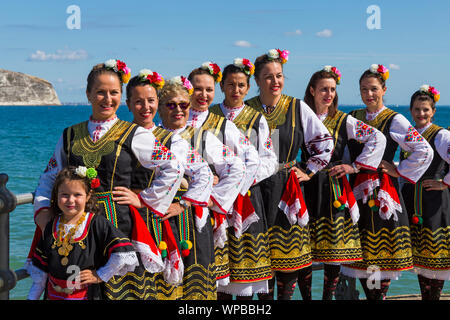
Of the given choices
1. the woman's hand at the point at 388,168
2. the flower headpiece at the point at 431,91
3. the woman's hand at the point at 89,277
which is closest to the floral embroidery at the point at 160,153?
the woman's hand at the point at 89,277

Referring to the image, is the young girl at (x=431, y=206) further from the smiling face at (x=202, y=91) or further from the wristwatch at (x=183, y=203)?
the wristwatch at (x=183, y=203)

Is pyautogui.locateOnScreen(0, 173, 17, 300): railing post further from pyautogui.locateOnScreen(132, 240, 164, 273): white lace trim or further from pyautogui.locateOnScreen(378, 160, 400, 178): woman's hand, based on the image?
pyautogui.locateOnScreen(378, 160, 400, 178): woman's hand

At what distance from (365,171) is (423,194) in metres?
0.56

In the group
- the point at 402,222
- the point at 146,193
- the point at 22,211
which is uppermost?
the point at 146,193

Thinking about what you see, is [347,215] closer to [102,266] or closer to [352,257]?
[352,257]

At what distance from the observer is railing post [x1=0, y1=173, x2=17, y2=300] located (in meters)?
3.16

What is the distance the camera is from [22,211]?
14.5 metres

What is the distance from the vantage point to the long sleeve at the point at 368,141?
15.1 feet

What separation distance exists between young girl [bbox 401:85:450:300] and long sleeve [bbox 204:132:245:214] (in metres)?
1.71

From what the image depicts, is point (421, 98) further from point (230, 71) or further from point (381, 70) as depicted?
point (230, 71)

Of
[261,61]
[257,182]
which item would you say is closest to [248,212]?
[257,182]

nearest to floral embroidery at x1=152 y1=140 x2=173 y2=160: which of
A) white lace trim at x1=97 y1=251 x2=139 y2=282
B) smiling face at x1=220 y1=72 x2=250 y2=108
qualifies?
white lace trim at x1=97 y1=251 x2=139 y2=282

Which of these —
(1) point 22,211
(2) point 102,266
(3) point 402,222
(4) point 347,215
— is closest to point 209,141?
(2) point 102,266

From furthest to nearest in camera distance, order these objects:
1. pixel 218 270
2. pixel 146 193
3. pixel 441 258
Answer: pixel 441 258 → pixel 218 270 → pixel 146 193
